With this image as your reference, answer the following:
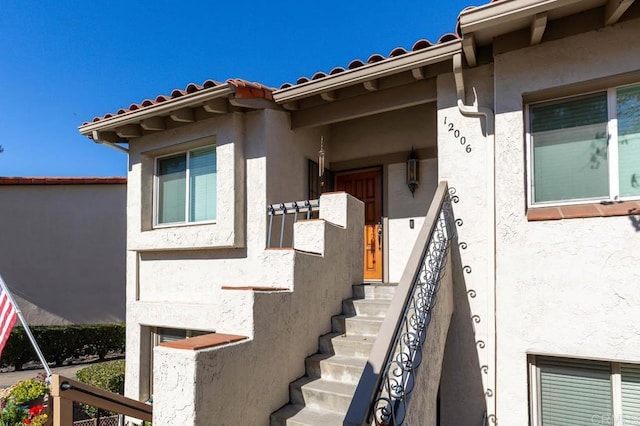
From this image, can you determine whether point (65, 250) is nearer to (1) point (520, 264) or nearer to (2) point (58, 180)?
(2) point (58, 180)

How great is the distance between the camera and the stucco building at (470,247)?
4090 millimetres

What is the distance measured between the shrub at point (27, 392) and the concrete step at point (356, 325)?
5.31m

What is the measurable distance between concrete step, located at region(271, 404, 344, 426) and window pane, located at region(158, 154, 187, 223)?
4.81 meters

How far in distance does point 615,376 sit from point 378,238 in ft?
14.4

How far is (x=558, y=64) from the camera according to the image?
500 cm

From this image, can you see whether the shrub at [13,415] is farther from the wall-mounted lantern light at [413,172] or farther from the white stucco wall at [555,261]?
the wall-mounted lantern light at [413,172]

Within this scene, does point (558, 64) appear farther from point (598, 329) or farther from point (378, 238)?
point (378, 238)

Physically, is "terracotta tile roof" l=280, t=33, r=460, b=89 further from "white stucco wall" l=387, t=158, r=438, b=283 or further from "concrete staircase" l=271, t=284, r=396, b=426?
"concrete staircase" l=271, t=284, r=396, b=426

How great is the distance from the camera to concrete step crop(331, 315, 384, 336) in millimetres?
5105

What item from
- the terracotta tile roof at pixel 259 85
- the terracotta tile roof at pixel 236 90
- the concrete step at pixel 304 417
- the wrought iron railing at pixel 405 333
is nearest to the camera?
the wrought iron railing at pixel 405 333

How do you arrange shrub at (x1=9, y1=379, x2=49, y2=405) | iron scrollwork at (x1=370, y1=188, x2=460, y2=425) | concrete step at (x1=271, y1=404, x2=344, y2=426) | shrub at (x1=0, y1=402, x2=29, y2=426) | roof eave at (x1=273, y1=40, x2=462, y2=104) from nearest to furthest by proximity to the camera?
iron scrollwork at (x1=370, y1=188, x2=460, y2=425), concrete step at (x1=271, y1=404, x2=344, y2=426), roof eave at (x1=273, y1=40, x2=462, y2=104), shrub at (x1=0, y1=402, x2=29, y2=426), shrub at (x1=9, y1=379, x2=49, y2=405)

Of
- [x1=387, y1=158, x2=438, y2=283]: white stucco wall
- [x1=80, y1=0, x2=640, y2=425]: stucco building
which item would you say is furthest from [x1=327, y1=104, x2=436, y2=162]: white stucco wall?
[x1=80, y1=0, x2=640, y2=425]: stucco building

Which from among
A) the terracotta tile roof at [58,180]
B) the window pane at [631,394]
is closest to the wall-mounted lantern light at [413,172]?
the window pane at [631,394]

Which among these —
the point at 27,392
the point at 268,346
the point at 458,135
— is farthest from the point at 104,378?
the point at 458,135
